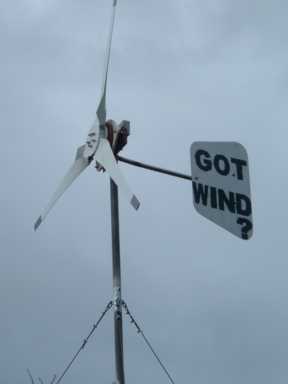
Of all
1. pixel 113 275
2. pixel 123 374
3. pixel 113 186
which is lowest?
pixel 123 374

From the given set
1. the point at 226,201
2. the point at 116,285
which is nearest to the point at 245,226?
the point at 226,201

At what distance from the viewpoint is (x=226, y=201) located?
2805 cm

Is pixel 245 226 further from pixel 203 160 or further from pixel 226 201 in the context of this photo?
pixel 203 160

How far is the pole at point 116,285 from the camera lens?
91.6 ft

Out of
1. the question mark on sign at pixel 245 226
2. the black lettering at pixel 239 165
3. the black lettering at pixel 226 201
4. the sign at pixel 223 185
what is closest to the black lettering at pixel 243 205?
the sign at pixel 223 185

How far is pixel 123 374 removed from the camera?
27.9 m

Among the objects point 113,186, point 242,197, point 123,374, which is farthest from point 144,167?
point 123,374

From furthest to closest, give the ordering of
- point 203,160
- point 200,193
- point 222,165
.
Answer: point 203,160, point 222,165, point 200,193

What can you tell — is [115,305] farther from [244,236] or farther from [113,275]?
[244,236]

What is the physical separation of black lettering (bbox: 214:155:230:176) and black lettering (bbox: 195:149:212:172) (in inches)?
7.5

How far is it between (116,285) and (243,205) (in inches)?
166

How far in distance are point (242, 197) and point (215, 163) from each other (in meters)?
1.24

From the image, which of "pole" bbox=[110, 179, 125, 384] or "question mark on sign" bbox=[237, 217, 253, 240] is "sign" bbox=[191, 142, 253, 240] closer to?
"question mark on sign" bbox=[237, 217, 253, 240]

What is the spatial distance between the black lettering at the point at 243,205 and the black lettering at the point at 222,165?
2.43ft
